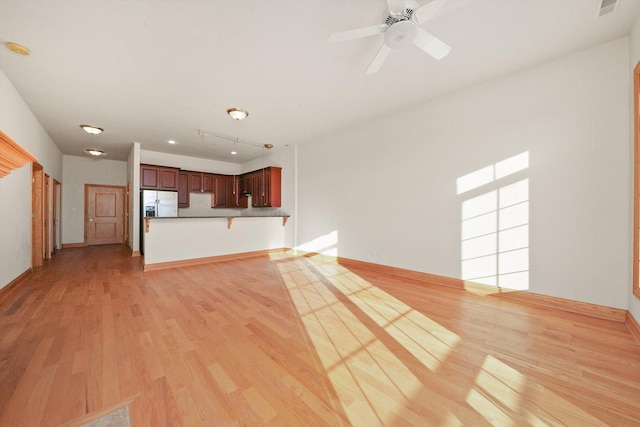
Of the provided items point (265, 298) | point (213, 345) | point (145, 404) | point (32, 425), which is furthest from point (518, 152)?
point (32, 425)

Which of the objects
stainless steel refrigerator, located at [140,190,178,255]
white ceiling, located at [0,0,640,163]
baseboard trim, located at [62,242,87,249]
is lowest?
baseboard trim, located at [62,242,87,249]

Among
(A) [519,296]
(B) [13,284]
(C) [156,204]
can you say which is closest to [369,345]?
(A) [519,296]

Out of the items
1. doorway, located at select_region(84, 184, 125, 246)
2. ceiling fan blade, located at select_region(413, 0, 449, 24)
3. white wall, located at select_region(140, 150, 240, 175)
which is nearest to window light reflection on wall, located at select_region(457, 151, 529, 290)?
ceiling fan blade, located at select_region(413, 0, 449, 24)

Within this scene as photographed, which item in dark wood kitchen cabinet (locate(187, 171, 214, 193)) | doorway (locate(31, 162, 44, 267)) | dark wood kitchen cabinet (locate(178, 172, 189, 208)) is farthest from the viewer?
dark wood kitchen cabinet (locate(187, 171, 214, 193))

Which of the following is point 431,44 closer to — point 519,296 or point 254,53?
point 254,53

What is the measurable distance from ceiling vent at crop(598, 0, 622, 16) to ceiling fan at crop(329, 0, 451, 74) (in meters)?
1.26

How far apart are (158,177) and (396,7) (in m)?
6.80

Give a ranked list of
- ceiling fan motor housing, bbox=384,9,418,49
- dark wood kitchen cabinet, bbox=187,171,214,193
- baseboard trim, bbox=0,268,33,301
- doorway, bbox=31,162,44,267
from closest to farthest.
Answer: ceiling fan motor housing, bbox=384,9,418,49, baseboard trim, bbox=0,268,33,301, doorway, bbox=31,162,44,267, dark wood kitchen cabinet, bbox=187,171,214,193

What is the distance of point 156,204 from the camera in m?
6.34

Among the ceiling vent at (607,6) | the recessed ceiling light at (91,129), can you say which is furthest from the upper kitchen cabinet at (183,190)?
the ceiling vent at (607,6)

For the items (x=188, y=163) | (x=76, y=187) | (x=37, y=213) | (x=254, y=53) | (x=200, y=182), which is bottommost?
(x=37, y=213)

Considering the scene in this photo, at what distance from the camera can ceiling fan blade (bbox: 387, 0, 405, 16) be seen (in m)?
1.78

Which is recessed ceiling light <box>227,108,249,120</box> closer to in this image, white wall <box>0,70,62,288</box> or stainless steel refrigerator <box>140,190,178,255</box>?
white wall <box>0,70,62,288</box>

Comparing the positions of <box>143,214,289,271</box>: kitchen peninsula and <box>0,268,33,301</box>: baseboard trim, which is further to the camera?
<box>143,214,289,271</box>: kitchen peninsula
